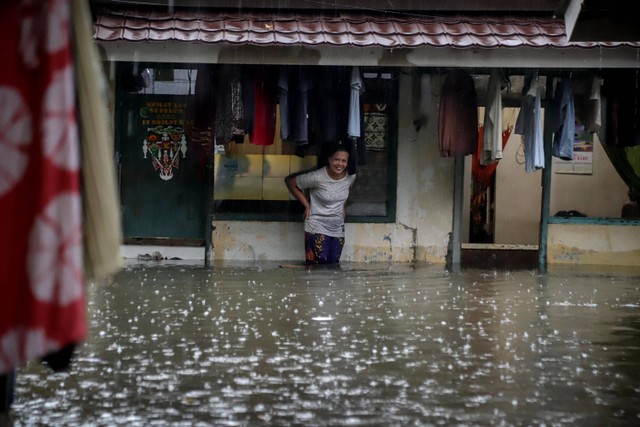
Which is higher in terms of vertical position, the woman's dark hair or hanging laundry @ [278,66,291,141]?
hanging laundry @ [278,66,291,141]

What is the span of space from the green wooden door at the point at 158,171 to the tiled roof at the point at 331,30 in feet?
5.83

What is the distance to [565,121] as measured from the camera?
13.1 meters

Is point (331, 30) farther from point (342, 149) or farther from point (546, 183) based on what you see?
point (546, 183)

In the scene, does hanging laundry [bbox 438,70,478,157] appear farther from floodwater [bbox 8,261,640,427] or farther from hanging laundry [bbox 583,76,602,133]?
floodwater [bbox 8,261,640,427]

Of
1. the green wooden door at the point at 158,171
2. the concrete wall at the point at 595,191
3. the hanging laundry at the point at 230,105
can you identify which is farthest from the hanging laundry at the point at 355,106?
the concrete wall at the point at 595,191

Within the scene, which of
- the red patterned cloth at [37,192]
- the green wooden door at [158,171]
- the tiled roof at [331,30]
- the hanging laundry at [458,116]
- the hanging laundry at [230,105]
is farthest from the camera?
the green wooden door at [158,171]

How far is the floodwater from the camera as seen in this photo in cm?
536

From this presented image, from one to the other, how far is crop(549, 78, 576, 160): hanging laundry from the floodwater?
2324 mm

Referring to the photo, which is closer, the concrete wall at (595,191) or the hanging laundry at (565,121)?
the hanging laundry at (565,121)

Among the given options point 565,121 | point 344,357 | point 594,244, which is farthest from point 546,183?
Result: point 344,357

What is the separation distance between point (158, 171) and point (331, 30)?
358 cm

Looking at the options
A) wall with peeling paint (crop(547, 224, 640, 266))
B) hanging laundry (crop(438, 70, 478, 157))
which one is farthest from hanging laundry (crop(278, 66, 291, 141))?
wall with peeling paint (crop(547, 224, 640, 266))

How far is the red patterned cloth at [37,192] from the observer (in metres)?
2.84

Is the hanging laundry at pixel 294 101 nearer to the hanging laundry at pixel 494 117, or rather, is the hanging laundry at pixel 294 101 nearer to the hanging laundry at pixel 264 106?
the hanging laundry at pixel 264 106
